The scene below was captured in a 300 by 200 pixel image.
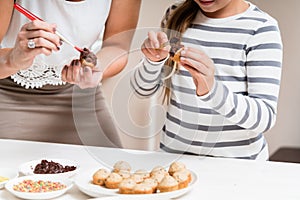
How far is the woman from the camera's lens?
1.31 metres

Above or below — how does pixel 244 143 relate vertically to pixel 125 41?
below

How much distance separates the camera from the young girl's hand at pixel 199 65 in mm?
1039

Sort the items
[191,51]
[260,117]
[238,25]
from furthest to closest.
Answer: [238,25]
[260,117]
[191,51]

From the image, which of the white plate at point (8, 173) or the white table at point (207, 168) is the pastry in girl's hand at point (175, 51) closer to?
the white table at point (207, 168)

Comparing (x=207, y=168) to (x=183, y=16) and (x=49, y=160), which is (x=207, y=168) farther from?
(x=183, y=16)

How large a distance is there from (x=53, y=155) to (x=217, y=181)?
1.26ft

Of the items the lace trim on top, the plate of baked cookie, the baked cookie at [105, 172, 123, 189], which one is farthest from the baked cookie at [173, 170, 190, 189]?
the lace trim on top

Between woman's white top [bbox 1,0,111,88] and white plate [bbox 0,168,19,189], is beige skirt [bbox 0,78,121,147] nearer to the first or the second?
woman's white top [bbox 1,0,111,88]

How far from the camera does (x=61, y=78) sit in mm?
1384

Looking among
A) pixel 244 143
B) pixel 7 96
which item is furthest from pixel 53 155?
pixel 244 143

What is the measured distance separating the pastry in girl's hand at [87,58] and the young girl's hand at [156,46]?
0.37ft

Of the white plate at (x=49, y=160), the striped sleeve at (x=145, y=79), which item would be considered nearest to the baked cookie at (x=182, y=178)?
the white plate at (x=49, y=160)

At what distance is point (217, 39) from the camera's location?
1319mm

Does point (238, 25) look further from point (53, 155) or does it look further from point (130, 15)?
point (53, 155)
